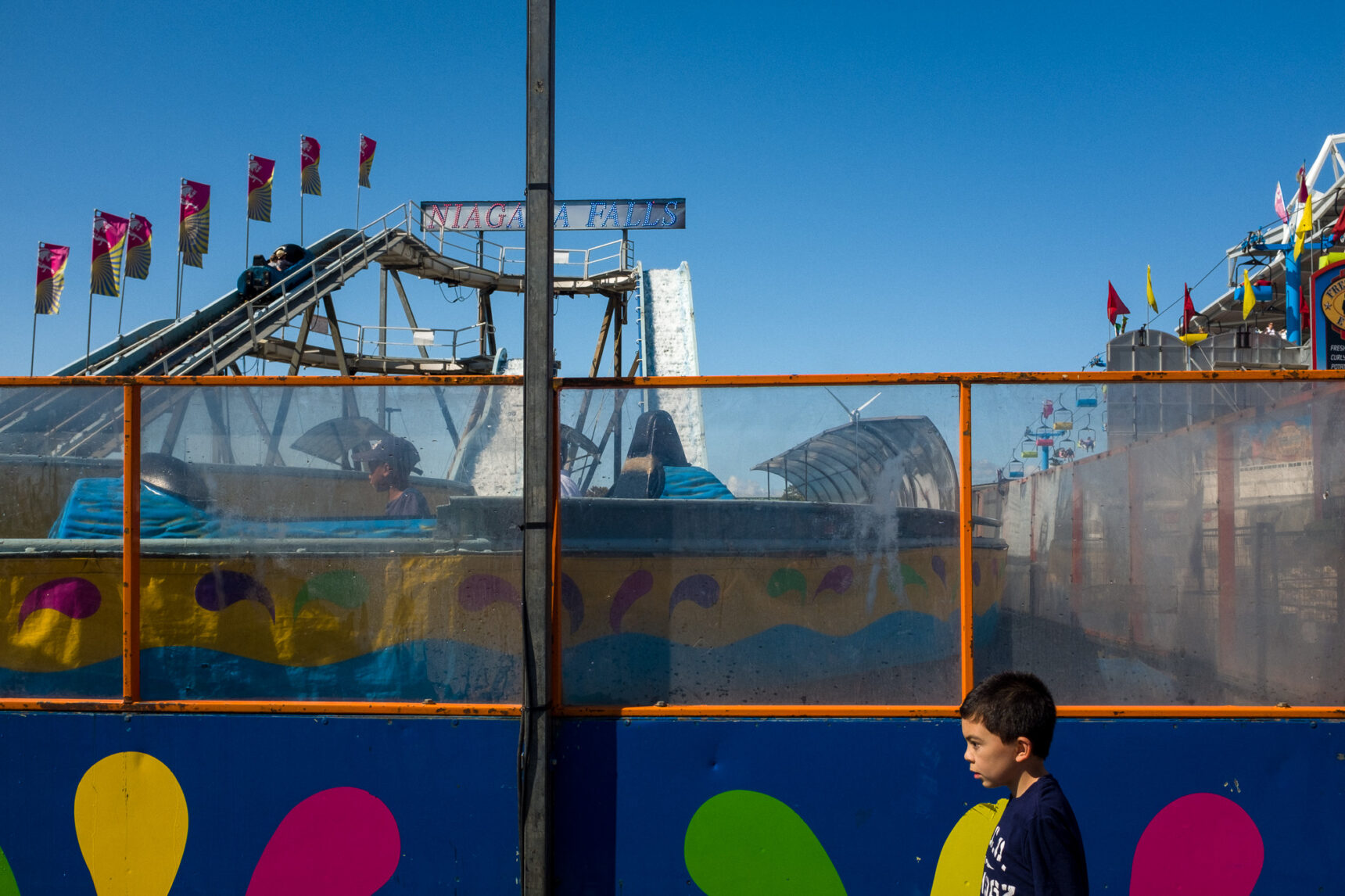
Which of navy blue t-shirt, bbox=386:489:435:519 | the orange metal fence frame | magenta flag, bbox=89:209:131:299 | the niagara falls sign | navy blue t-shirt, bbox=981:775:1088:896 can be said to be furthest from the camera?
the niagara falls sign

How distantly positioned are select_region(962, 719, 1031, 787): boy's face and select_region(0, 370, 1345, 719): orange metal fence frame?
1.99 m

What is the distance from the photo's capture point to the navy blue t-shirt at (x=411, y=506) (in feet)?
15.9

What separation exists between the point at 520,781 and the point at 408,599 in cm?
110

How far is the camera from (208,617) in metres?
4.94

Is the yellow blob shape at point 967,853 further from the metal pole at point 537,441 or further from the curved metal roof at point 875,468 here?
the metal pole at point 537,441

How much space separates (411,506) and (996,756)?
10.5 feet

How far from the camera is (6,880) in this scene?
4.77 m

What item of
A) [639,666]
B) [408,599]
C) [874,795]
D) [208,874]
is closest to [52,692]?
[208,874]

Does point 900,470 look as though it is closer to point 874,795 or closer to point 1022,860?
point 874,795

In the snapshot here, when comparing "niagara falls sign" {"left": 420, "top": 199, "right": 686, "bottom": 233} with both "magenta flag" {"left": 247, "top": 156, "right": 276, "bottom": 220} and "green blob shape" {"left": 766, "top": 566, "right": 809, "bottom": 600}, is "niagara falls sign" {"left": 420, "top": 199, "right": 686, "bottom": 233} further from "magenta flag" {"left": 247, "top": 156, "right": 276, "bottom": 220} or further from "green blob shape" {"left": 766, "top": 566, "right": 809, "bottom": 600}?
"green blob shape" {"left": 766, "top": 566, "right": 809, "bottom": 600}

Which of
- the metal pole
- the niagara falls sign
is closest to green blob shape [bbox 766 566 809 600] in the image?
the metal pole

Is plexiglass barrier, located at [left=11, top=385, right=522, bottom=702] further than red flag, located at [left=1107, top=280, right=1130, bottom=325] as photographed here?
No

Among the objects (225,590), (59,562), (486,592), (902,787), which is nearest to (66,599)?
(59,562)

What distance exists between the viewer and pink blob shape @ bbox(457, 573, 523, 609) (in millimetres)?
4879
